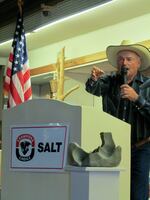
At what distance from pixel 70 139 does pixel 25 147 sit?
0.19 m

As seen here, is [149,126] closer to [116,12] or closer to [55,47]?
[116,12]

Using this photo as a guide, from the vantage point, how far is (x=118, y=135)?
6.04 ft

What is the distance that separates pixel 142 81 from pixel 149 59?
26 cm

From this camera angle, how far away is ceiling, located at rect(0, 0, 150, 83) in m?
5.12

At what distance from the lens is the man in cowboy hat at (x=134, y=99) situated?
2254 millimetres

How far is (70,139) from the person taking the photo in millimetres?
1604

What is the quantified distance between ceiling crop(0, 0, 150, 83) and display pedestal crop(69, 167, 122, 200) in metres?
3.49

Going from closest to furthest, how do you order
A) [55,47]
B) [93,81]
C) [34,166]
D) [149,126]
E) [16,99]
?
1. [34,166]
2. [149,126]
3. [93,81]
4. [16,99]
5. [55,47]

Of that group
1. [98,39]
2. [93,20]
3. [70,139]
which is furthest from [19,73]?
[70,139]

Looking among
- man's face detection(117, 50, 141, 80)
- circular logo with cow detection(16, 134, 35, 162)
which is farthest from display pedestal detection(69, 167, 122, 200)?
man's face detection(117, 50, 141, 80)

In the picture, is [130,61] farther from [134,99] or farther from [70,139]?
[70,139]

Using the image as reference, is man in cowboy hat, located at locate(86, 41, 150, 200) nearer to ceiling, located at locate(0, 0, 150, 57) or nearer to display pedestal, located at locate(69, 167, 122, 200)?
display pedestal, located at locate(69, 167, 122, 200)

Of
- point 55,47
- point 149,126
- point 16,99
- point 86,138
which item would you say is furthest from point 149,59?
point 55,47

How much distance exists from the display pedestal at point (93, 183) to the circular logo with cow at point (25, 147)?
0.20 meters
